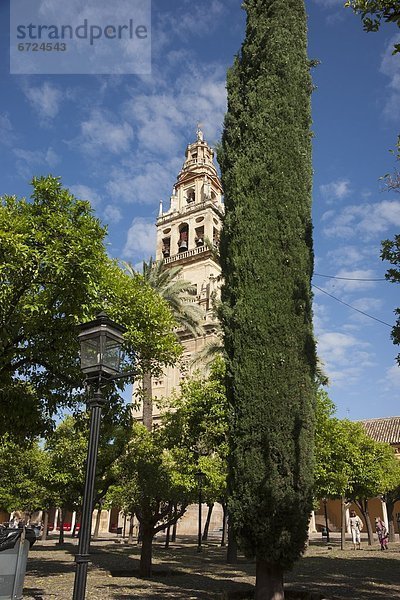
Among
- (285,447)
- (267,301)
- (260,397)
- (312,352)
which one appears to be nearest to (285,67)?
(267,301)

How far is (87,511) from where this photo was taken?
4.87 m

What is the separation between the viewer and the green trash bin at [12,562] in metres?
6.30

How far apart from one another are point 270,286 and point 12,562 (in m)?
5.84

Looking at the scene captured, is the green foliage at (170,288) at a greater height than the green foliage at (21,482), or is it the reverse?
the green foliage at (170,288)

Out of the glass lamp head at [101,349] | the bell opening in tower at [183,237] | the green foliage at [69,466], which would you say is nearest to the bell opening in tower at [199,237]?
the bell opening in tower at [183,237]

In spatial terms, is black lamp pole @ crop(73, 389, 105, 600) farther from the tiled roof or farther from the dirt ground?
the tiled roof

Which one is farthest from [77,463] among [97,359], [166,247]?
[166,247]

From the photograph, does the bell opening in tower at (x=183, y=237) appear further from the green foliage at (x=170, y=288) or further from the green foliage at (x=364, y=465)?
the green foliage at (x=364, y=465)

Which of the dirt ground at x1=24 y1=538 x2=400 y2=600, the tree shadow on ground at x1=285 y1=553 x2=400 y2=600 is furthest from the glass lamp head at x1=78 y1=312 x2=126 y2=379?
the tree shadow on ground at x1=285 y1=553 x2=400 y2=600

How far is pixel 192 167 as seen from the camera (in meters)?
45.8

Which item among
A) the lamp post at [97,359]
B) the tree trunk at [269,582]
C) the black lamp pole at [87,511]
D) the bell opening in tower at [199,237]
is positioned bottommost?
the tree trunk at [269,582]

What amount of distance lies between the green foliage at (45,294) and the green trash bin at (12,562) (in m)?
3.76

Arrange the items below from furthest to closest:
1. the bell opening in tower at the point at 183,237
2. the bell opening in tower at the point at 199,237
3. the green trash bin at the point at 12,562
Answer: the bell opening in tower at the point at 183,237 < the bell opening in tower at the point at 199,237 < the green trash bin at the point at 12,562

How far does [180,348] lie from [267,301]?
5.69m
